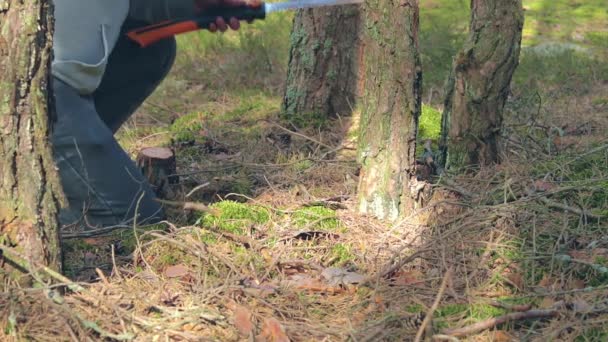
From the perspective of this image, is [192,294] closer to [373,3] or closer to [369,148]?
[369,148]

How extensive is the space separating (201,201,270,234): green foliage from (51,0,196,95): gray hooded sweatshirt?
828mm

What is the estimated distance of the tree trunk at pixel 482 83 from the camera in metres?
4.62

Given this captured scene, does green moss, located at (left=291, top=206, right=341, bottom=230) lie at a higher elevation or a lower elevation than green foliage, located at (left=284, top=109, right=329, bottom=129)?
lower

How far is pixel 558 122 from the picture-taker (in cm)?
607

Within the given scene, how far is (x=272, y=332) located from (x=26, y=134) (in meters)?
1.10

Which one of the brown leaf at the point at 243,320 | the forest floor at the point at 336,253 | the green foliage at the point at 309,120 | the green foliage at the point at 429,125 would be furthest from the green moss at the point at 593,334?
the green foliage at the point at 309,120

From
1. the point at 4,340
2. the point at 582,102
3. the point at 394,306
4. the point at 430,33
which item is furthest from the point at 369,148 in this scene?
the point at 430,33

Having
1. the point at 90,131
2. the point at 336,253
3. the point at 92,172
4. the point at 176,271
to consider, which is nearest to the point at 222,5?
the point at 90,131

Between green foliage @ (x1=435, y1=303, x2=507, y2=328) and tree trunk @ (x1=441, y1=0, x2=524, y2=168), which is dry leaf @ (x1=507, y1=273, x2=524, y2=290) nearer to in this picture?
green foliage @ (x1=435, y1=303, x2=507, y2=328)

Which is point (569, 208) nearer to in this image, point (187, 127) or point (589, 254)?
point (589, 254)

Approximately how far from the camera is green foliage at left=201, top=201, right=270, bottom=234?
13.9ft

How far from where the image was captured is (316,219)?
4316 mm

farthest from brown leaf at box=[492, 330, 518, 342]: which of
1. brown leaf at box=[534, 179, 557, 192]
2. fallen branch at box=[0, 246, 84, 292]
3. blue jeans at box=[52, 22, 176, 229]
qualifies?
blue jeans at box=[52, 22, 176, 229]

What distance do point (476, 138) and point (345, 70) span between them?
1.59m
